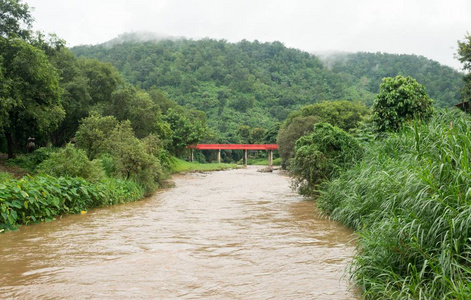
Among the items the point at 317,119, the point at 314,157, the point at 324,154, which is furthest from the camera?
the point at 317,119

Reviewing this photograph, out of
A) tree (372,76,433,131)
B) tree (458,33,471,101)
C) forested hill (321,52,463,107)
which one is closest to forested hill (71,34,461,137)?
forested hill (321,52,463,107)

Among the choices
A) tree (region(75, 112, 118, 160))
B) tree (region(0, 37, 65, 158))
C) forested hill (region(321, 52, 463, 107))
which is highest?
forested hill (region(321, 52, 463, 107))

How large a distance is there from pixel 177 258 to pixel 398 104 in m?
12.8

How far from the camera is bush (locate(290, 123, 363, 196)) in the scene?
49.2ft

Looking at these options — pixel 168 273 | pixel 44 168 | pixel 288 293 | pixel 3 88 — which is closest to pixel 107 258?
pixel 168 273

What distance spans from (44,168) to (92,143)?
7958 mm

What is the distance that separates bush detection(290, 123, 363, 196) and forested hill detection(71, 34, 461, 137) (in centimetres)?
7565

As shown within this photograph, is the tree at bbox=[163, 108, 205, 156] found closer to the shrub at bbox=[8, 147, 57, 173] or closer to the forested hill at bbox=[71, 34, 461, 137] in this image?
the shrub at bbox=[8, 147, 57, 173]

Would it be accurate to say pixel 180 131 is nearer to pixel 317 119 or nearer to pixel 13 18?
pixel 317 119

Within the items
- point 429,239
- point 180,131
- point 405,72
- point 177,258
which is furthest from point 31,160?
point 405,72

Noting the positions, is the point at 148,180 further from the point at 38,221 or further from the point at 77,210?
the point at 38,221

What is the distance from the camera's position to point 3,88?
2008cm

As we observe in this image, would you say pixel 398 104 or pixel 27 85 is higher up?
pixel 27 85

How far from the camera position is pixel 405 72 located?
112 meters
